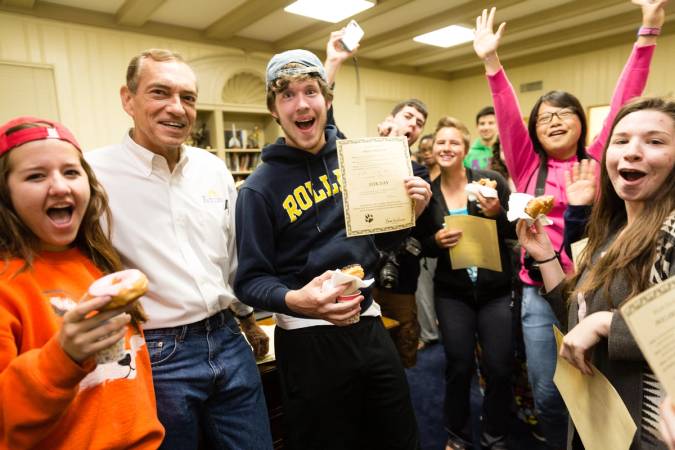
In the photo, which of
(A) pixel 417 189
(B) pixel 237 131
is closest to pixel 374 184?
(A) pixel 417 189

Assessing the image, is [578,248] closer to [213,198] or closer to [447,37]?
[213,198]

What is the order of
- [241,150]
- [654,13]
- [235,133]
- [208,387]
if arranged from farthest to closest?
[235,133] < [241,150] < [654,13] < [208,387]

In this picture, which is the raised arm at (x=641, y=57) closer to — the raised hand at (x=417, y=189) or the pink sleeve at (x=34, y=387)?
the raised hand at (x=417, y=189)

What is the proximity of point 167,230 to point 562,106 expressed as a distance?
1.72 meters

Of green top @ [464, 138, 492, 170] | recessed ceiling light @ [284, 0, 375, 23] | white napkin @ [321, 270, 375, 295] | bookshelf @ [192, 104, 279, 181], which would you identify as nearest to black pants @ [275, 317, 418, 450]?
white napkin @ [321, 270, 375, 295]

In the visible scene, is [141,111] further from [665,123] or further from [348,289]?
[665,123]

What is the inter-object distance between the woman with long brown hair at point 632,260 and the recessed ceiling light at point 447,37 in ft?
17.7

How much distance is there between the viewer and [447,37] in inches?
248

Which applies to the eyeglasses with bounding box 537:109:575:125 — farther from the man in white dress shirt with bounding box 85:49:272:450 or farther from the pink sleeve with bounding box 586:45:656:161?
the man in white dress shirt with bounding box 85:49:272:450

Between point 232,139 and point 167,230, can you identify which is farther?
point 232,139

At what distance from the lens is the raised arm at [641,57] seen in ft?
5.24

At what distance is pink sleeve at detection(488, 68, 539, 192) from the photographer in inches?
73.4

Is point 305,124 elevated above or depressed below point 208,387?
above

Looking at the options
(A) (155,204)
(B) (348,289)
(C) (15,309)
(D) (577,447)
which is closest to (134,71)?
(A) (155,204)
